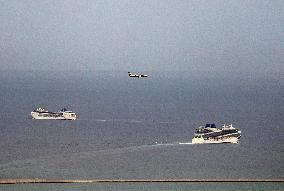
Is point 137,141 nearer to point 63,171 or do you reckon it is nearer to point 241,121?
point 63,171

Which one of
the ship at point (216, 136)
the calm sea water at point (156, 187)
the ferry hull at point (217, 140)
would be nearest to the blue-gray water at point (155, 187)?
the calm sea water at point (156, 187)

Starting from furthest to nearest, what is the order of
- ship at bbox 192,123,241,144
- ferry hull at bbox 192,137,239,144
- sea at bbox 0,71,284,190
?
ship at bbox 192,123,241,144 < ferry hull at bbox 192,137,239,144 < sea at bbox 0,71,284,190

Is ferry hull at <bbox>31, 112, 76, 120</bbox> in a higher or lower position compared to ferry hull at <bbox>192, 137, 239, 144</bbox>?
higher

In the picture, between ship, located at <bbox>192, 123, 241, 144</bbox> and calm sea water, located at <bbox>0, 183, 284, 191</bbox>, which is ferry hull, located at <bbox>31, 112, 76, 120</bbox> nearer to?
ship, located at <bbox>192, 123, 241, 144</bbox>

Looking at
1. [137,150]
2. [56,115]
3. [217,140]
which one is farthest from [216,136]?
[56,115]

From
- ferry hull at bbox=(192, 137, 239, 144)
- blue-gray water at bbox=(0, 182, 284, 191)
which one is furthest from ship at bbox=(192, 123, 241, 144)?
blue-gray water at bbox=(0, 182, 284, 191)

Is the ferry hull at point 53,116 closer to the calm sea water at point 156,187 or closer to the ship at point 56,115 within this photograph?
the ship at point 56,115

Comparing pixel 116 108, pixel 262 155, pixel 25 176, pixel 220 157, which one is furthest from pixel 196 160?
pixel 116 108

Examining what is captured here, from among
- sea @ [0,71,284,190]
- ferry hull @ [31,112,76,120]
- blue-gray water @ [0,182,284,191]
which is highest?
ferry hull @ [31,112,76,120]

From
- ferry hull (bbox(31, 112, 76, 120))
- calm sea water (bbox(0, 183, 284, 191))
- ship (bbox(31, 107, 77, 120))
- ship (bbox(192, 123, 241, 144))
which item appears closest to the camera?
calm sea water (bbox(0, 183, 284, 191))

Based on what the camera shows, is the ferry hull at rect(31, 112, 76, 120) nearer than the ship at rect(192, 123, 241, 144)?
No

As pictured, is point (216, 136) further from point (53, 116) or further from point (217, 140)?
point (53, 116)
